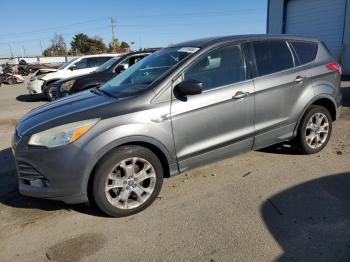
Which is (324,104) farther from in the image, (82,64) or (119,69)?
(82,64)

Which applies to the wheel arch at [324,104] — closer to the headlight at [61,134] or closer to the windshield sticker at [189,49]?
the windshield sticker at [189,49]

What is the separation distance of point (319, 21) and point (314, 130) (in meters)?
13.8

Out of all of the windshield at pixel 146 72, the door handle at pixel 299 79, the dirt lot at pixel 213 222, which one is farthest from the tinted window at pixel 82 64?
the door handle at pixel 299 79

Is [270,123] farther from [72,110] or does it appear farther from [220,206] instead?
[72,110]

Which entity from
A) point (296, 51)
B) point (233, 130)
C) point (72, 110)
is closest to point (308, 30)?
point (296, 51)

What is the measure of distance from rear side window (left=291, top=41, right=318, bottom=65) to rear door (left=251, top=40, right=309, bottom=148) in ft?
0.36

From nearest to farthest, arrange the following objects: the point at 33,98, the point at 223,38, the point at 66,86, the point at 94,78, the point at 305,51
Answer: the point at 223,38
the point at 305,51
the point at 94,78
the point at 66,86
the point at 33,98

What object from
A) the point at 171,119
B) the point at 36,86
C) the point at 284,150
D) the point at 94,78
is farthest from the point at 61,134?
the point at 36,86

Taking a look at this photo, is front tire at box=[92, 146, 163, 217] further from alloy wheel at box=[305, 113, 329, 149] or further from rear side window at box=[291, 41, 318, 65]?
rear side window at box=[291, 41, 318, 65]

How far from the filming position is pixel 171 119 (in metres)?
3.56

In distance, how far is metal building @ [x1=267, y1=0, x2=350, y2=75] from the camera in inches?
603

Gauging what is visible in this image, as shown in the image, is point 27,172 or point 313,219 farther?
point 27,172

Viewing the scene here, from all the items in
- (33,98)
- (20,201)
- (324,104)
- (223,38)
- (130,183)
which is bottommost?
(33,98)

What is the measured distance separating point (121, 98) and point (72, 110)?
0.53 m
